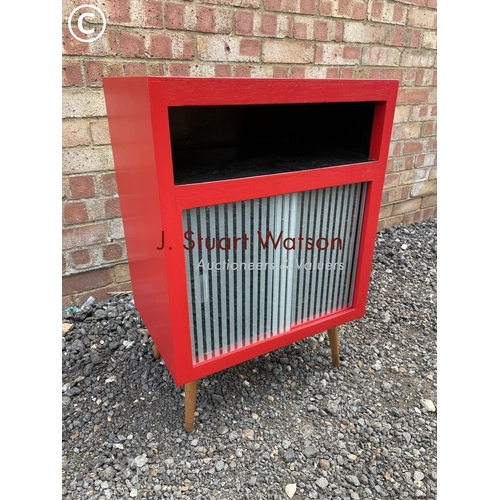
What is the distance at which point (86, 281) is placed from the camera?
6.39ft

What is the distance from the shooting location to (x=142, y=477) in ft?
4.01

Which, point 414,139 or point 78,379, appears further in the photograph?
point 414,139

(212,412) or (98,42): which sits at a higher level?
(98,42)

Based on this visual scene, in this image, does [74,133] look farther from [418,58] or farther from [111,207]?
[418,58]

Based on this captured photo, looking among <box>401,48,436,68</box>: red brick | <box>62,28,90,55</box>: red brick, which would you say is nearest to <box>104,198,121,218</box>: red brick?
<box>62,28,90,55</box>: red brick

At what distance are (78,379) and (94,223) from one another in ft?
2.28

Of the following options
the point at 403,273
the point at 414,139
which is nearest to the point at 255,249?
the point at 403,273

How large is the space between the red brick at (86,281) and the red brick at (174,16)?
1.16m

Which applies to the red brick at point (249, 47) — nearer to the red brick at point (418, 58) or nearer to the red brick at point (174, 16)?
the red brick at point (174, 16)

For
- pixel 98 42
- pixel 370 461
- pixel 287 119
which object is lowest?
pixel 370 461

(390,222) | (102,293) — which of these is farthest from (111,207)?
(390,222)

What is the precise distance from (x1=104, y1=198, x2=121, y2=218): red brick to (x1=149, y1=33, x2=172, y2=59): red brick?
663mm

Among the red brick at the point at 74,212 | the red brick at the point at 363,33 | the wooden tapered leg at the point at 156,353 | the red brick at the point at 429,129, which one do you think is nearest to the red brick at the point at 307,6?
the red brick at the point at 363,33

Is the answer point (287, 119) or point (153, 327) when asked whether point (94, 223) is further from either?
point (287, 119)
